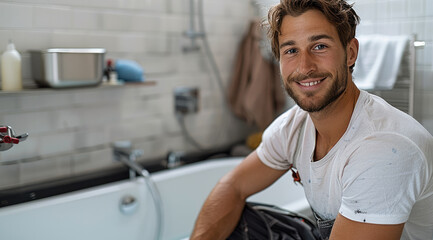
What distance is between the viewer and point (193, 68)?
282 centimetres

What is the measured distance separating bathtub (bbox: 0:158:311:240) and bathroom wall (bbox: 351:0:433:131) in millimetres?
745

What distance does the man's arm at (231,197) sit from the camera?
65.1 inches

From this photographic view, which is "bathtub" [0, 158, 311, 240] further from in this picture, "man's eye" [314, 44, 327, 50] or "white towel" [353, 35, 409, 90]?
"man's eye" [314, 44, 327, 50]

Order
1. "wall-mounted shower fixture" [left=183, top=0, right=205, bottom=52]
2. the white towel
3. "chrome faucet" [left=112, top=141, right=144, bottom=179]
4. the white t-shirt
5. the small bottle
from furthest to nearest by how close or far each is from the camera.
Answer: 1. "wall-mounted shower fixture" [left=183, top=0, right=205, bottom=52]
2. "chrome faucet" [left=112, top=141, right=144, bottom=179]
3. the small bottle
4. the white towel
5. the white t-shirt

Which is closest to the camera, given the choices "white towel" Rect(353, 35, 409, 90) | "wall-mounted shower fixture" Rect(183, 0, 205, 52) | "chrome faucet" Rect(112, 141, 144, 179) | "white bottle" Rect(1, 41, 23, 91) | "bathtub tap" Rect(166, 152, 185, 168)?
"white towel" Rect(353, 35, 409, 90)

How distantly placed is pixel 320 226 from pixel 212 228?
0.40 m

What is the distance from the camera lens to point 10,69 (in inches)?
75.4

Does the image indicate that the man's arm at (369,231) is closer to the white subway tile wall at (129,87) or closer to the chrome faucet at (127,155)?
the white subway tile wall at (129,87)

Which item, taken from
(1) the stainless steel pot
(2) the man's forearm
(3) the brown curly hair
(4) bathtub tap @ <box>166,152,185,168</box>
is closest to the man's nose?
(3) the brown curly hair

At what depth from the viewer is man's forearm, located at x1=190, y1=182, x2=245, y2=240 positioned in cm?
165

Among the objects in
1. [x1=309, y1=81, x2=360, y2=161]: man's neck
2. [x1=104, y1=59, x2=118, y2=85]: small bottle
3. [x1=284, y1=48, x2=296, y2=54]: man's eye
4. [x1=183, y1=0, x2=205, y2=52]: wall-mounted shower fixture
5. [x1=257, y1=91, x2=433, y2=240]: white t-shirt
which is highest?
[x1=183, y1=0, x2=205, y2=52]: wall-mounted shower fixture

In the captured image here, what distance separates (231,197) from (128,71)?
0.94 meters

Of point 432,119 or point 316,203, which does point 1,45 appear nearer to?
point 316,203

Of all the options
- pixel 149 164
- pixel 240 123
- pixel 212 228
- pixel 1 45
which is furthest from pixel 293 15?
pixel 240 123
